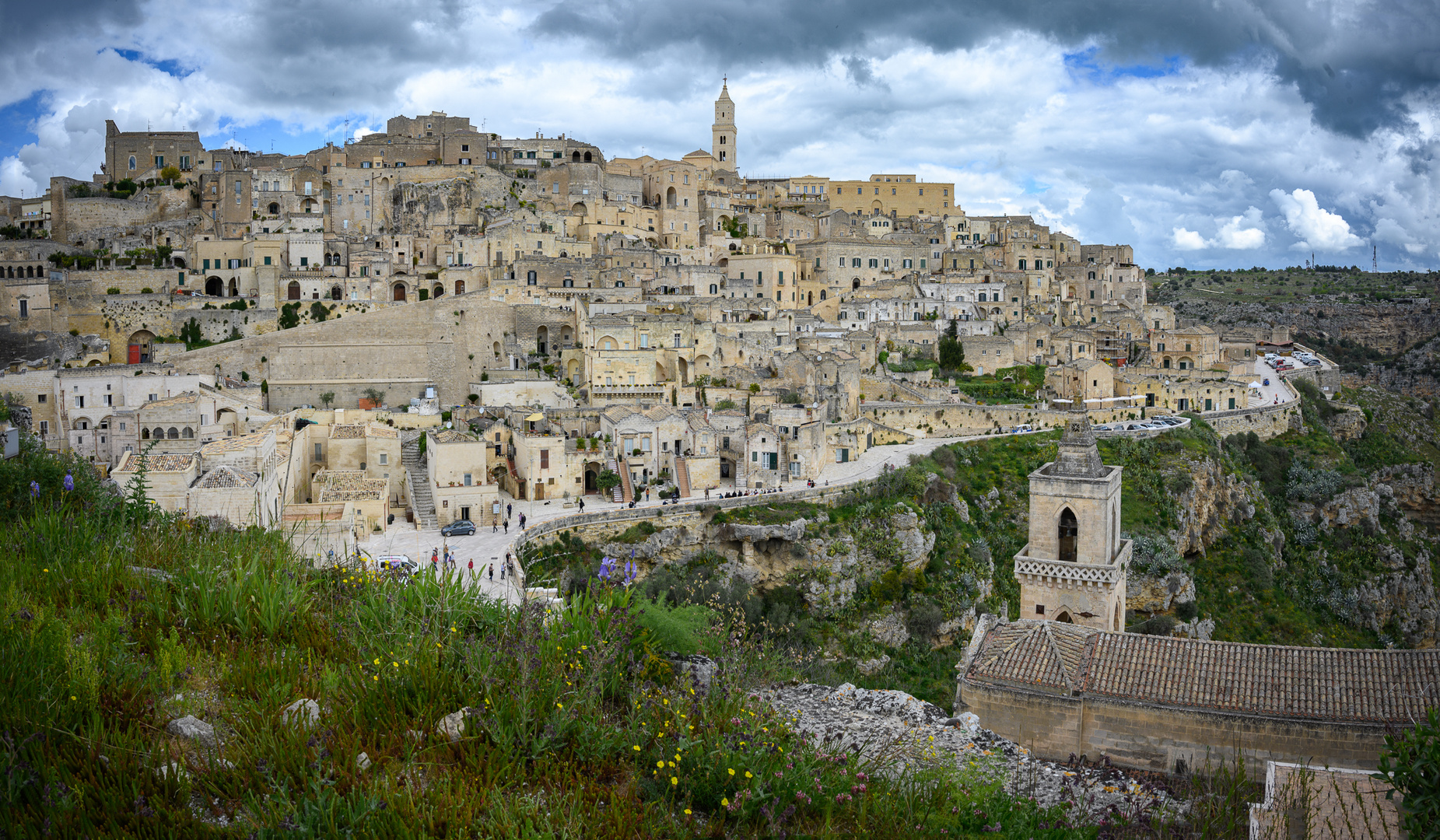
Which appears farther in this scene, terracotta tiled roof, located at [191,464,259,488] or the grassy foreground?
terracotta tiled roof, located at [191,464,259,488]

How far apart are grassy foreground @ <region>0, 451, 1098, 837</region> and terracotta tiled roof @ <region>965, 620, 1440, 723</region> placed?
7636 mm

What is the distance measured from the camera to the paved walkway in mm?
24772

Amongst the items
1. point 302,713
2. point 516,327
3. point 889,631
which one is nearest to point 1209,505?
point 889,631

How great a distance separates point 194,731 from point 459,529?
81.1 ft

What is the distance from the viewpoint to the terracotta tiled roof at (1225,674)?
12.0 m

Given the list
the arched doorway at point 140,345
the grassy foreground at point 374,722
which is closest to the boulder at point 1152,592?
the grassy foreground at point 374,722

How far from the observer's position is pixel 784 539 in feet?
102

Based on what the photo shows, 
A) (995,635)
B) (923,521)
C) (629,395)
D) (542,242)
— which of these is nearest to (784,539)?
(923,521)

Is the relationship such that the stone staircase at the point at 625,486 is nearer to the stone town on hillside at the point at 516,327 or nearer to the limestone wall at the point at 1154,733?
the stone town on hillside at the point at 516,327

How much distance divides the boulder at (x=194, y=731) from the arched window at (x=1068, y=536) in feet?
53.7

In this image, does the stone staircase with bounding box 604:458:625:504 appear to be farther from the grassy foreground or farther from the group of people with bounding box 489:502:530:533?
the grassy foreground

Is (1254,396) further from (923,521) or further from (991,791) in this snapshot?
(991,791)

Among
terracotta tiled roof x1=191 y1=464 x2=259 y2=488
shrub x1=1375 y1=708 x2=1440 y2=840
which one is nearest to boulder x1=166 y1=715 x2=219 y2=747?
shrub x1=1375 y1=708 x2=1440 y2=840

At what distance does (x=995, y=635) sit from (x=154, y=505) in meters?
11.0
